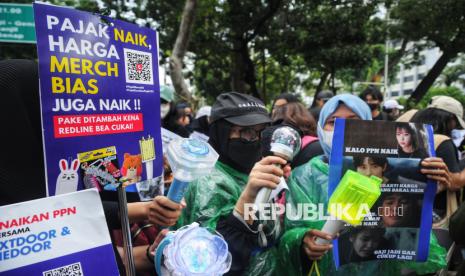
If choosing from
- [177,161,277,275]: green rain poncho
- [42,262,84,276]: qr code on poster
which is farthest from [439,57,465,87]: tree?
[42,262,84,276]: qr code on poster

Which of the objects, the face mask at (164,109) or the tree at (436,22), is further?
the tree at (436,22)

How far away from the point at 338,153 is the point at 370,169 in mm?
168

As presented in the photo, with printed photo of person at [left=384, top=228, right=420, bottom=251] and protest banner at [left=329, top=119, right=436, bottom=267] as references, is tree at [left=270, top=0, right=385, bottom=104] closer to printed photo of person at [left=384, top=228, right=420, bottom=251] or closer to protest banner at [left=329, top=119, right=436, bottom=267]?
protest banner at [left=329, top=119, right=436, bottom=267]

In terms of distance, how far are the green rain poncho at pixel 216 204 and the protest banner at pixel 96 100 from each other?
0.31 metres

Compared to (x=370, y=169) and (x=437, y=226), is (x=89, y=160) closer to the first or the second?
(x=370, y=169)

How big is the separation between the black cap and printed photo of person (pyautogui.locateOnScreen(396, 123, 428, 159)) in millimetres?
598

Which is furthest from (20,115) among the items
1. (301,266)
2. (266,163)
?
(301,266)

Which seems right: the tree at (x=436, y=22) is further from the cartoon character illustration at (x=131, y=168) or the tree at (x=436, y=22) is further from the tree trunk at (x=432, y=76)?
the cartoon character illustration at (x=131, y=168)

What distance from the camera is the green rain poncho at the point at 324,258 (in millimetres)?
1825

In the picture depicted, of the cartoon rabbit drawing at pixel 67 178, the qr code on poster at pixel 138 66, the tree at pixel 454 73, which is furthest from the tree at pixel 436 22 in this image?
the tree at pixel 454 73

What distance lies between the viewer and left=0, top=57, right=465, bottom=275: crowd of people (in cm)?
123

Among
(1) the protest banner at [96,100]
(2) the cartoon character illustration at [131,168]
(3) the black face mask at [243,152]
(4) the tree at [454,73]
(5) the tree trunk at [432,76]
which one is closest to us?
(1) the protest banner at [96,100]

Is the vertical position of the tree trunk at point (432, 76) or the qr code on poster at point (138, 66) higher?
the tree trunk at point (432, 76)

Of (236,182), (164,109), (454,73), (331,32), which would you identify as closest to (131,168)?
(236,182)
